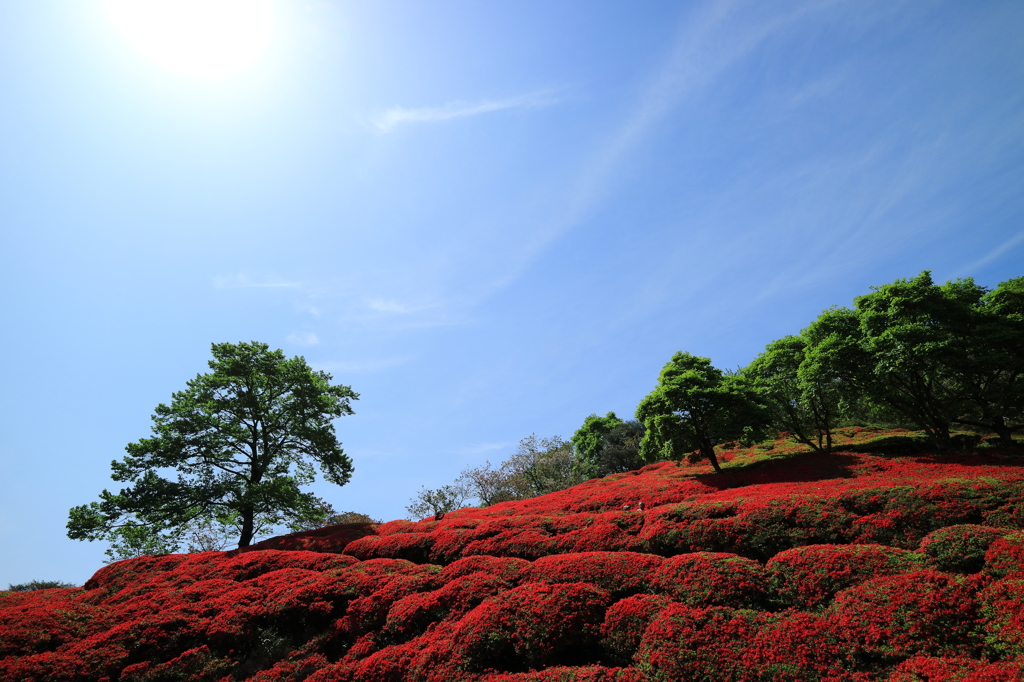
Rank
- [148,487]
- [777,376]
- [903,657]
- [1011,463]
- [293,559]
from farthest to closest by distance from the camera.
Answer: [777,376] < [148,487] < [293,559] < [1011,463] < [903,657]

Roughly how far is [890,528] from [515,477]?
4834 cm

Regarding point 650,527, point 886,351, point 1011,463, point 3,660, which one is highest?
point 886,351

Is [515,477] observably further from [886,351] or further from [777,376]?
[886,351]

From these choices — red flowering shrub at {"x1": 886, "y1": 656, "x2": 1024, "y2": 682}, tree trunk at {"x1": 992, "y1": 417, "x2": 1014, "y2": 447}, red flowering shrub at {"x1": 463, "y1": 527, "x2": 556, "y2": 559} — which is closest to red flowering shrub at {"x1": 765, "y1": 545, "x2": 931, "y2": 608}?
red flowering shrub at {"x1": 886, "y1": 656, "x2": 1024, "y2": 682}

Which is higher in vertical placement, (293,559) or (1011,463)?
(293,559)

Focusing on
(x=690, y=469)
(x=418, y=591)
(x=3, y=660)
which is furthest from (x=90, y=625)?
(x=690, y=469)

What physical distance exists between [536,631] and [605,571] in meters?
3.10

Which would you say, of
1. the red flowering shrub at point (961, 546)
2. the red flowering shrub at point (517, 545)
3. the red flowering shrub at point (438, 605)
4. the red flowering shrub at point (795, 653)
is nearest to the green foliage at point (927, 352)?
the red flowering shrub at point (961, 546)

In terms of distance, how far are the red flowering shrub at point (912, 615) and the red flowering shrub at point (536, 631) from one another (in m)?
5.49

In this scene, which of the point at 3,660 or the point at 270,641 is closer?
the point at 3,660

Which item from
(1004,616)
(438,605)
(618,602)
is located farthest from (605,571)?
(1004,616)

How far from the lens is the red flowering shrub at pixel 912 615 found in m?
8.35

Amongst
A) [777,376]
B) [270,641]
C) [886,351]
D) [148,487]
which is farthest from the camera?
[777,376]

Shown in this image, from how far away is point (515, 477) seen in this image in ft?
191
